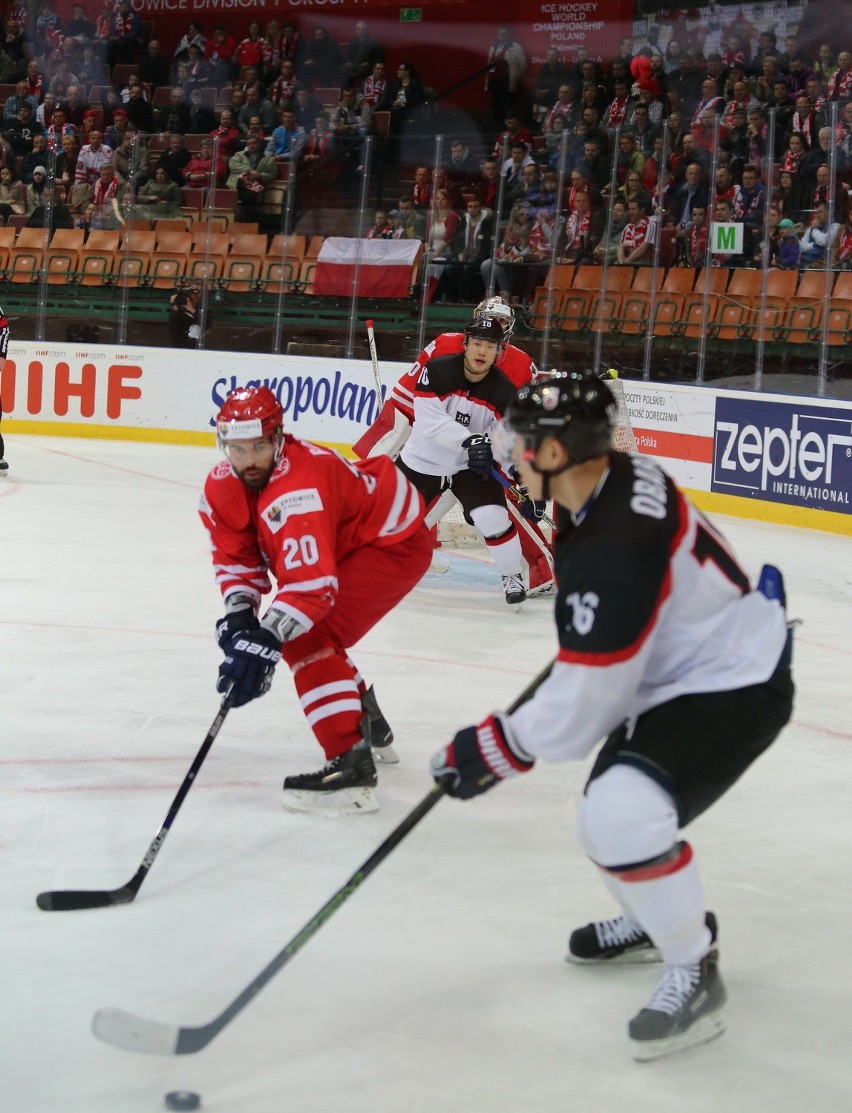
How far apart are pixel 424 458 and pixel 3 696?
2159 millimetres

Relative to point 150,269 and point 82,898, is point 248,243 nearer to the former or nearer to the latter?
point 150,269

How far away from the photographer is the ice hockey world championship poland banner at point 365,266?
1005 centimetres

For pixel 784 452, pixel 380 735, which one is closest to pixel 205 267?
pixel 784 452

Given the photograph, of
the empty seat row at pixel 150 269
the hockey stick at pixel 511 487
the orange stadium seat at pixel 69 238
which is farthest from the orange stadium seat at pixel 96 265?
the hockey stick at pixel 511 487

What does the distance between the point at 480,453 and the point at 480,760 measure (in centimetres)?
330

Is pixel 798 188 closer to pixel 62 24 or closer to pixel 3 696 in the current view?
pixel 3 696

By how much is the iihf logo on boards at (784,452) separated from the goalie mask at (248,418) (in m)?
5.17

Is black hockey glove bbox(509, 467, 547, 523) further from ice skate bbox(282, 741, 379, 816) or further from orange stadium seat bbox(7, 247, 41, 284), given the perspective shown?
orange stadium seat bbox(7, 247, 41, 284)

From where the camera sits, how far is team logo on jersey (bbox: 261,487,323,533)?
9.30 ft

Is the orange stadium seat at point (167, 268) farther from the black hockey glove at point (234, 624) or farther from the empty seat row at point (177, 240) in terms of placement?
the black hockey glove at point (234, 624)

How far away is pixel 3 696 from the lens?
385 cm

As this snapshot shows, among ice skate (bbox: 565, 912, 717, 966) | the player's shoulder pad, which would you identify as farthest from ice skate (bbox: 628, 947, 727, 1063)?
the player's shoulder pad

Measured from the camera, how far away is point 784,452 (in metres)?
7.82

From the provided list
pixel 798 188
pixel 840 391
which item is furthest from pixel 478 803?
pixel 798 188
